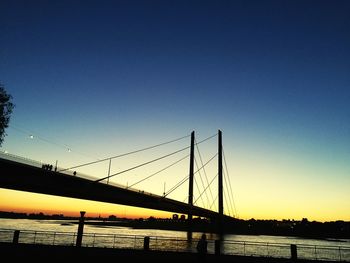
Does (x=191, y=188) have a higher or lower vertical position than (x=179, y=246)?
higher

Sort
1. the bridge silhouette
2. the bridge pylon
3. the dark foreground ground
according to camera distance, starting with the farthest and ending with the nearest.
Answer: the bridge pylon < the bridge silhouette < the dark foreground ground

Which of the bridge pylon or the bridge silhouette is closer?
the bridge silhouette

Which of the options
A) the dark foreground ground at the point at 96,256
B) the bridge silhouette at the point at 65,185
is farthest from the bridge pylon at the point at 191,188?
the dark foreground ground at the point at 96,256

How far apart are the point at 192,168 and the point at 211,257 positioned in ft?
157

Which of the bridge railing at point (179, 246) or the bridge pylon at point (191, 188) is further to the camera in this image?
the bridge pylon at point (191, 188)

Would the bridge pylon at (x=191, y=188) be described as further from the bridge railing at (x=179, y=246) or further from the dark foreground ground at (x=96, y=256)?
the dark foreground ground at (x=96, y=256)

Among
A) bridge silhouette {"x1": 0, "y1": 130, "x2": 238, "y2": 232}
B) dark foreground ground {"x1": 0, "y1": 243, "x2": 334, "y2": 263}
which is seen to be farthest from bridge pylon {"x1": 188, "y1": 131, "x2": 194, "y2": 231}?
dark foreground ground {"x1": 0, "y1": 243, "x2": 334, "y2": 263}

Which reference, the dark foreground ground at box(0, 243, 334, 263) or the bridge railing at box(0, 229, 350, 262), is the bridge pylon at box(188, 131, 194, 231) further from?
the dark foreground ground at box(0, 243, 334, 263)

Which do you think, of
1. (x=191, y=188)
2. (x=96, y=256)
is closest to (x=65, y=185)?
(x=96, y=256)

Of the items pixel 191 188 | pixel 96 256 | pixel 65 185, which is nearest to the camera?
pixel 96 256

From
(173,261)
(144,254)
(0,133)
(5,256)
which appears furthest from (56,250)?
(0,133)

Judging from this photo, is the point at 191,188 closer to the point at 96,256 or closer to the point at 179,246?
the point at 179,246

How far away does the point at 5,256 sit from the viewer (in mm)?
16578

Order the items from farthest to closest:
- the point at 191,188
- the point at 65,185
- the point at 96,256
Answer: the point at 191,188, the point at 65,185, the point at 96,256
